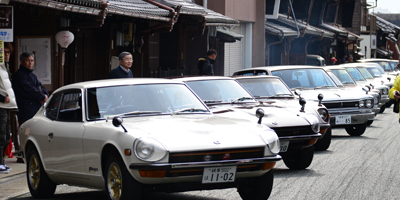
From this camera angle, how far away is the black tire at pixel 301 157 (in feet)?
31.7

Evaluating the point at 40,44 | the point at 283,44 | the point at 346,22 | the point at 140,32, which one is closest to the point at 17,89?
the point at 40,44

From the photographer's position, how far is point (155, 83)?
7641mm

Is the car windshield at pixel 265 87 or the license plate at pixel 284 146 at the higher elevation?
the car windshield at pixel 265 87

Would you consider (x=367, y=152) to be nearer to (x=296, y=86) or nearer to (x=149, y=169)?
(x=296, y=86)

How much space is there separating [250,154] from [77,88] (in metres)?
2.26

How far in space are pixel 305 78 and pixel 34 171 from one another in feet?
25.2

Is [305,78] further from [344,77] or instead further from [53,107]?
[53,107]

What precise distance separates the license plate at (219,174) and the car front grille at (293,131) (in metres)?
2.95

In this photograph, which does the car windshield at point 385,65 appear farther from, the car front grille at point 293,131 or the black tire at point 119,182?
the black tire at point 119,182

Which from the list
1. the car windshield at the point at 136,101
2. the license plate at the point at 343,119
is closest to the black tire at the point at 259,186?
the car windshield at the point at 136,101

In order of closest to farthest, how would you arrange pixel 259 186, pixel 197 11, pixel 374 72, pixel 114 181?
pixel 114 181 < pixel 259 186 < pixel 197 11 < pixel 374 72

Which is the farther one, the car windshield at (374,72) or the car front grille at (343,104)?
the car windshield at (374,72)

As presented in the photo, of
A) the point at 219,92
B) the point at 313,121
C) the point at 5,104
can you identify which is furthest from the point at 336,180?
the point at 5,104

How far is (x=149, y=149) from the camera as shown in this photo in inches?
240
